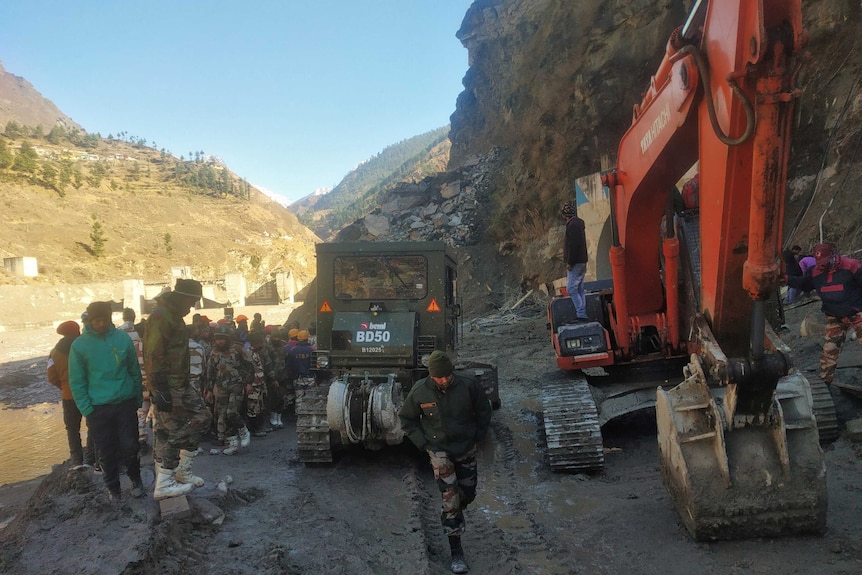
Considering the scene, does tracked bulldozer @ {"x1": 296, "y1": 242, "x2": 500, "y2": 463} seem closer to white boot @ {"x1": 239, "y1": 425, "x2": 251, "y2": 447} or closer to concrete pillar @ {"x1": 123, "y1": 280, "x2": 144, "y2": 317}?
white boot @ {"x1": 239, "y1": 425, "x2": 251, "y2": 447}

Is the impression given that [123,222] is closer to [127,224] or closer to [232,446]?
[127,224]

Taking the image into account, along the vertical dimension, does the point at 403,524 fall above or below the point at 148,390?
below

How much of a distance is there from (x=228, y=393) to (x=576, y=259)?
183 inches

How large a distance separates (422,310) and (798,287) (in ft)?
13.7

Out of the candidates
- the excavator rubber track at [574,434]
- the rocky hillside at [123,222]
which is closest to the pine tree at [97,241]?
the rocky hillside at [123,222]

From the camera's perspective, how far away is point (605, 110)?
19672 mm

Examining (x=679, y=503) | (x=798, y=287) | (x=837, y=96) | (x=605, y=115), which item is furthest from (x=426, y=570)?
(x=605, y=115)

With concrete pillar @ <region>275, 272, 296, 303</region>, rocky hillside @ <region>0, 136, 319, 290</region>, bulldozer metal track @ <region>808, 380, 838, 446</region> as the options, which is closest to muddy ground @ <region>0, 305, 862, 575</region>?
bulldozer metal track @ <region>808, 380, 838, 446</region>

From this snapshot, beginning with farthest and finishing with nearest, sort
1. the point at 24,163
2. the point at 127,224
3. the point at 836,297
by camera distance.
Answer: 1. the point at 127,224
2. the point at 24,163
3. the point at 836,297

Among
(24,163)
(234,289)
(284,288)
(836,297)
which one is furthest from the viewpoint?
(24,163)

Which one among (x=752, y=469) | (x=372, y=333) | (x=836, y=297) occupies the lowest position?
(x=752, y=469)

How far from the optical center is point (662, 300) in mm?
5480

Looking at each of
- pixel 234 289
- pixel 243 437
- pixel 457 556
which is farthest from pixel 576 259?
pixel 234 289

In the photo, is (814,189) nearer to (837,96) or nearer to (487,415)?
(837,96)
